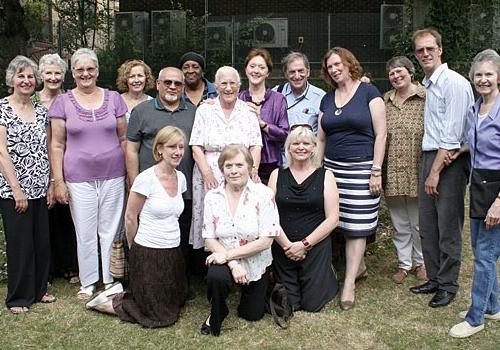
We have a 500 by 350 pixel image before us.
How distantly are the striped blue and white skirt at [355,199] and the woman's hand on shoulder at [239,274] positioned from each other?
3.57 ft

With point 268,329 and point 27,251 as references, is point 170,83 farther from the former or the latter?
point 268,329

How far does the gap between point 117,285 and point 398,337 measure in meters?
2.18

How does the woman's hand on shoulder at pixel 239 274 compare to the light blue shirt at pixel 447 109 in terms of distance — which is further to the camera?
the light blue shirt at pixel 447 109

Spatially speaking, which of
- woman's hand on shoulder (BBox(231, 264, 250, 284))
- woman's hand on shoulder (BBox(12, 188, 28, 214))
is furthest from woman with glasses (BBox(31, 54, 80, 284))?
woman's hand on shoulder (BBox(231, 264, 250, 284))

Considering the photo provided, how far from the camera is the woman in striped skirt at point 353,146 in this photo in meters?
4.42

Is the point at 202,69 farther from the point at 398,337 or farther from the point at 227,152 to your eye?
the point at 398,337

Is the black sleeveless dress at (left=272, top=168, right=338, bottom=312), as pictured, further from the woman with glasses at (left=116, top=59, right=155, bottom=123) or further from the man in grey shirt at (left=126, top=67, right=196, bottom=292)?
the woman with glasses at (left=116, top=59, right=155, bottom=123)

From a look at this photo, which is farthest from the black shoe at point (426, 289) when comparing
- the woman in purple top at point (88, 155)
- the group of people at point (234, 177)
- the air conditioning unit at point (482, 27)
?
the air conditioning unit at point (482, 27)

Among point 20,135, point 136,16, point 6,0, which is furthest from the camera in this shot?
point 136,16

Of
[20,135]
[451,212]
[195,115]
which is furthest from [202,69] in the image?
[451,212]

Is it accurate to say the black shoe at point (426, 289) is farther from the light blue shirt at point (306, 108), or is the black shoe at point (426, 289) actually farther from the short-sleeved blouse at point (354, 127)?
the light blue shirt at point (306, 108)

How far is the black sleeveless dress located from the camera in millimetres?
4355

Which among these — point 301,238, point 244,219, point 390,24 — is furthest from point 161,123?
point 390,24

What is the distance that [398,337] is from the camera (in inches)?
155
